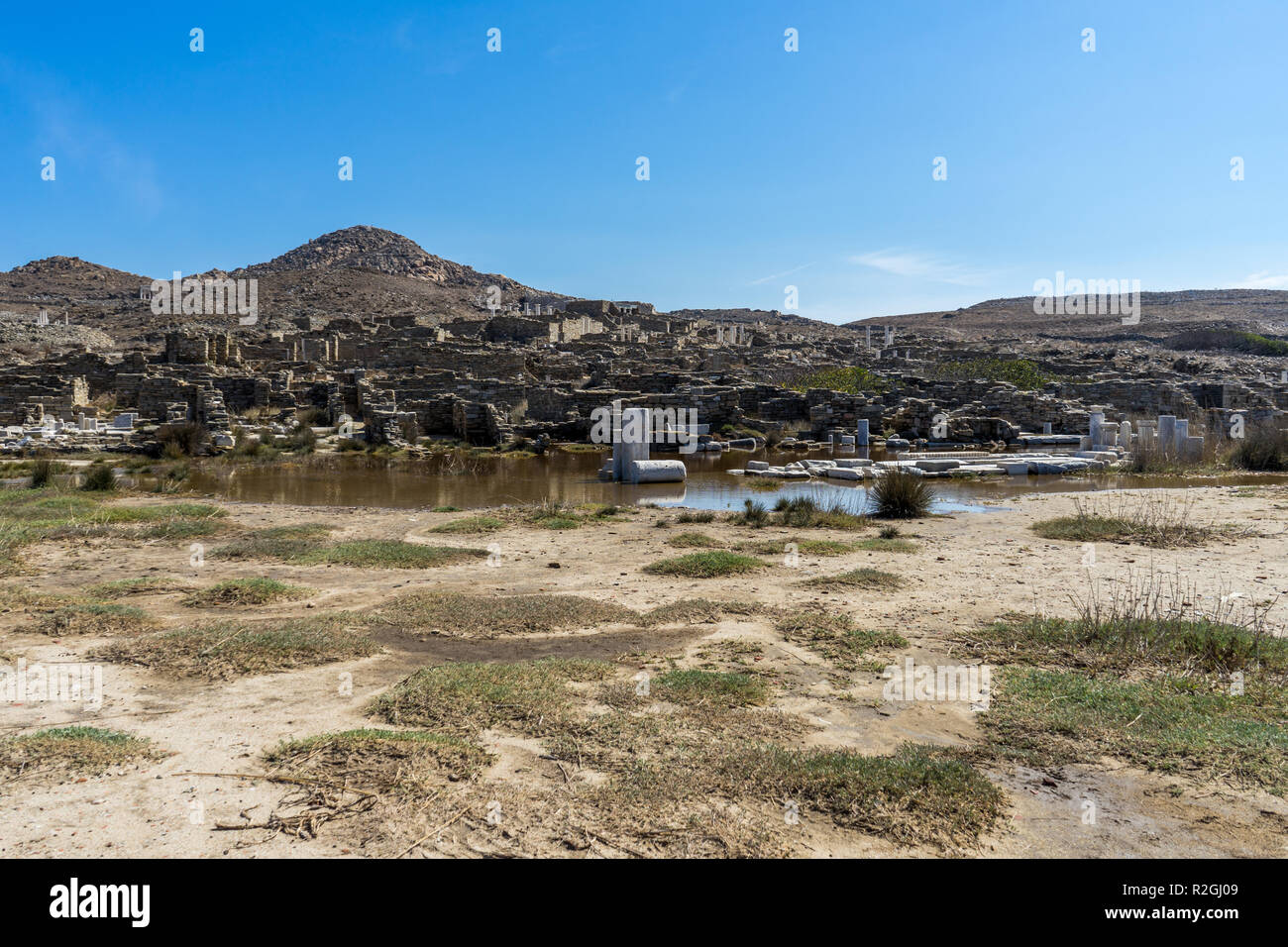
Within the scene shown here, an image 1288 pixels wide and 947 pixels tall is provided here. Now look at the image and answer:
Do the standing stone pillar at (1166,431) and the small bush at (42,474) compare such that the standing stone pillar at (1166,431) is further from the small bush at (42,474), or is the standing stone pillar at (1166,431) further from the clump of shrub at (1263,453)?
the small bush at (42,474)

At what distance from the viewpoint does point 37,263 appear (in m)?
86.4

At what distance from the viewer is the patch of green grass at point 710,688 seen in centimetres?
479

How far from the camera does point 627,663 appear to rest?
5.61 m

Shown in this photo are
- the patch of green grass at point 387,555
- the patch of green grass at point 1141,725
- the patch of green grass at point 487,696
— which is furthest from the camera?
the patch of green grass at point 387,555

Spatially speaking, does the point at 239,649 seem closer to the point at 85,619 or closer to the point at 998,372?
the point at 85,619

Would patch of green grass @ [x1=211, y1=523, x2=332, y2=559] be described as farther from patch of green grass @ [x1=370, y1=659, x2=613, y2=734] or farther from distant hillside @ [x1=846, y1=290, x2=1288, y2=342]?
distant hillside @ [x1=846, y1=290, x2=1288, y2=342]

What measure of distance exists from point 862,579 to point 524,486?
34.7ft

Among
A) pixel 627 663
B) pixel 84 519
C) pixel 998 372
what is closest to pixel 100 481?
pixel 84 519

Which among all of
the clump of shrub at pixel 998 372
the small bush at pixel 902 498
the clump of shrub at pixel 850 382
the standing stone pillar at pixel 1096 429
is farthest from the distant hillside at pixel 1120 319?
the small bush at pixel 902 498

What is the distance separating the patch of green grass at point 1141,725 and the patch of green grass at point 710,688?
137cm

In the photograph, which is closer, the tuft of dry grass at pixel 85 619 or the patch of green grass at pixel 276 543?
the tuft of dry grass at pixel 85 619

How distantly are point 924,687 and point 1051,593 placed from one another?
3072 mm
